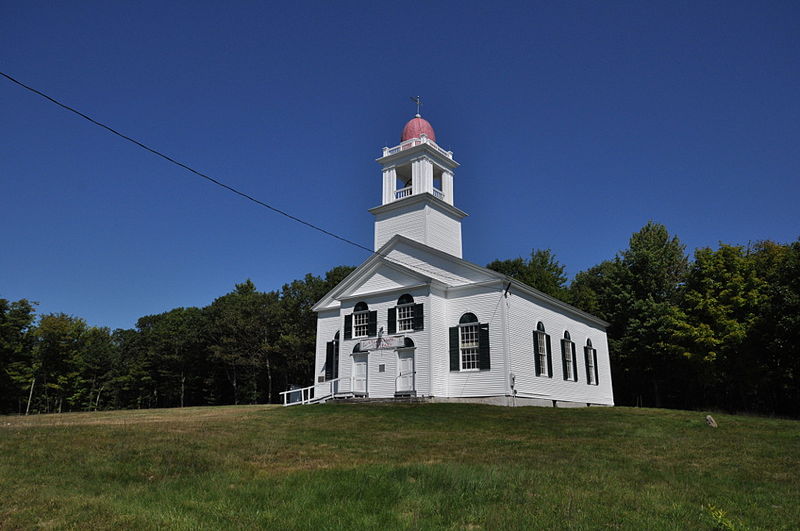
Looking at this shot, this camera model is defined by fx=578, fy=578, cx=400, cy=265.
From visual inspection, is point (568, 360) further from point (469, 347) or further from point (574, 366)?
point (469, 347)

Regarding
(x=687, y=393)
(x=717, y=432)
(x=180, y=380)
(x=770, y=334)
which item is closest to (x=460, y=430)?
(x=717, y=432)

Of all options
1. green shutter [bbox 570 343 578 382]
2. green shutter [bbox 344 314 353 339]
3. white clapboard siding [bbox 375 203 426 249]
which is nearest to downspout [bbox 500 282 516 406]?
white clapboard siding [bbox 375 203 426 249]

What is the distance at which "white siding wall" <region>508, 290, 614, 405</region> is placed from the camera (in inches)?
1054

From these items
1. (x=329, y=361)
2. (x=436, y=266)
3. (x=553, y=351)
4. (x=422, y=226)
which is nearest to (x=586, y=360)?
(x=553, y=351)

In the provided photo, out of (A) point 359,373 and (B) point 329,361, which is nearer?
(A) point 359,373

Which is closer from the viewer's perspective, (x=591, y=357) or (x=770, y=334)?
(x=770, y=334)

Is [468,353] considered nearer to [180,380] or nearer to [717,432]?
[717,432]

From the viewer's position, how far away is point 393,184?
3331 centimetres

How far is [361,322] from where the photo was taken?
29.6m

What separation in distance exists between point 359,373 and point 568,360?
38.0 feet

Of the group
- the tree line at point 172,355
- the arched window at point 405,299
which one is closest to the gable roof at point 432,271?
the arched window at point 405,299

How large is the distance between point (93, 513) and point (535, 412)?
17.9m

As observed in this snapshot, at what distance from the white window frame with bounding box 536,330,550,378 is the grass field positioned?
11340 mm

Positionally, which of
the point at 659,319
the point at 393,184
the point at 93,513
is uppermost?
the point at 393,184
